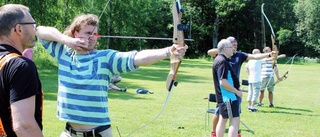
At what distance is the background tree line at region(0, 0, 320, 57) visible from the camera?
3991 centimetres

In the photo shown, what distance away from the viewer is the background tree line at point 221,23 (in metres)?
39.9

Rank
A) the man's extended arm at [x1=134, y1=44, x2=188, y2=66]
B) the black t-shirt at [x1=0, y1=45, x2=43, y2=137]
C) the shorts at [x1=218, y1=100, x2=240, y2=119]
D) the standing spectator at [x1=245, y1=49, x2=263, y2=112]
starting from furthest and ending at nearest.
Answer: the standing spectator at [x1=245, y1=49, x2=263, y2=112] < the shorts at [x1=218, y1=100, x2=240, y2=119] < the man's extended arm at [x1=134, y1=44, x2=188, y2=66] < the black t-shirt at [x1=0, y1=45, x2=43, y2=137]

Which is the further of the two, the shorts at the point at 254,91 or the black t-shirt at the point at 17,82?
the shorts at the point at 254,91

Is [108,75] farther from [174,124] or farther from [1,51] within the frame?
[174,124]

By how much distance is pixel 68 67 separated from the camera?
3.31 m

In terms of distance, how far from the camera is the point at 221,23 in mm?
56938

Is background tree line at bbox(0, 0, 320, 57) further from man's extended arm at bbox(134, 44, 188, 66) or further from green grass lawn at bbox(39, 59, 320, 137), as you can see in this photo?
man's extended arm at bbox(134, 44, 188, 66)

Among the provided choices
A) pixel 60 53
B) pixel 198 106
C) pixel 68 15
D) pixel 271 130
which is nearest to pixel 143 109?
pixel 198 106

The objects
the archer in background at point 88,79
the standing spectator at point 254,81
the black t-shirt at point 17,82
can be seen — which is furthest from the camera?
the standing spectator at point 254,81

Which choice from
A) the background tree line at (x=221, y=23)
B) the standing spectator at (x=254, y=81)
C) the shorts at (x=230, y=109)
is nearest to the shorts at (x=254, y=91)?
the standing spectator at (x=254, y=81)

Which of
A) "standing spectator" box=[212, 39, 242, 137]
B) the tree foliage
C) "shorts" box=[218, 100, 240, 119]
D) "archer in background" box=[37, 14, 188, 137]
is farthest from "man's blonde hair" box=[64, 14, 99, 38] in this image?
the tree foliage

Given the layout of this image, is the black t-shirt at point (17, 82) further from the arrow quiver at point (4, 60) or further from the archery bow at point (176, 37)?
the archery bow at point (176, 37)

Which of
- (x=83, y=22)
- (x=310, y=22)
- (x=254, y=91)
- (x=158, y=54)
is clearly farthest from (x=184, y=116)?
(x=310, y=22)

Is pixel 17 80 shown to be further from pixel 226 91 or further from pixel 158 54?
pixel 226 91
